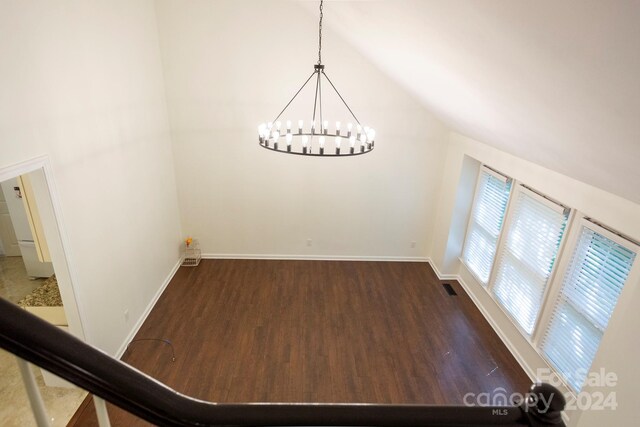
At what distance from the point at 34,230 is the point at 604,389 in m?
5.05

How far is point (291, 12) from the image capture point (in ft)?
15.7

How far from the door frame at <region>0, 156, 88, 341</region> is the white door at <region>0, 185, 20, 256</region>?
3.89 m

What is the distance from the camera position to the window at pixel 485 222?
15.0 ft

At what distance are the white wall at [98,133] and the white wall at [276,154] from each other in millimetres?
474

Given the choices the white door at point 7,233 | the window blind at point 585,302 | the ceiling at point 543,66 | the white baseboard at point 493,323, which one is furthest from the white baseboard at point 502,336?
the white door at point 7,233

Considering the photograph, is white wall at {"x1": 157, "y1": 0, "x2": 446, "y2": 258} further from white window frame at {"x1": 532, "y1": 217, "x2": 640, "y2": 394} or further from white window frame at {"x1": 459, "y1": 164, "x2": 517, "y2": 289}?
white window frame at {"x1": 532, "y1": 217, "x2": 640, "y2": 394}

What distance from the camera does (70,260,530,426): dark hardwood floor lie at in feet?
12.2

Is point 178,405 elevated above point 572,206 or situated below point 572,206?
above

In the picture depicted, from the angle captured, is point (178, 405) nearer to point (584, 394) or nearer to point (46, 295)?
point (584, 394)

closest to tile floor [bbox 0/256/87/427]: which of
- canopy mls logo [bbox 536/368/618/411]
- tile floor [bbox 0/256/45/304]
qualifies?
tile floor [bbox 0/256/45/304]

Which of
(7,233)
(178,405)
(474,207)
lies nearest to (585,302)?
(474,207)

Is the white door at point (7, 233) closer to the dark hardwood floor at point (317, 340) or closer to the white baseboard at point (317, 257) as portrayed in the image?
the dark hardwood floor at point (317, 340)

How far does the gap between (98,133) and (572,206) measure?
15.1 ft

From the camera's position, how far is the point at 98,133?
350 cm
